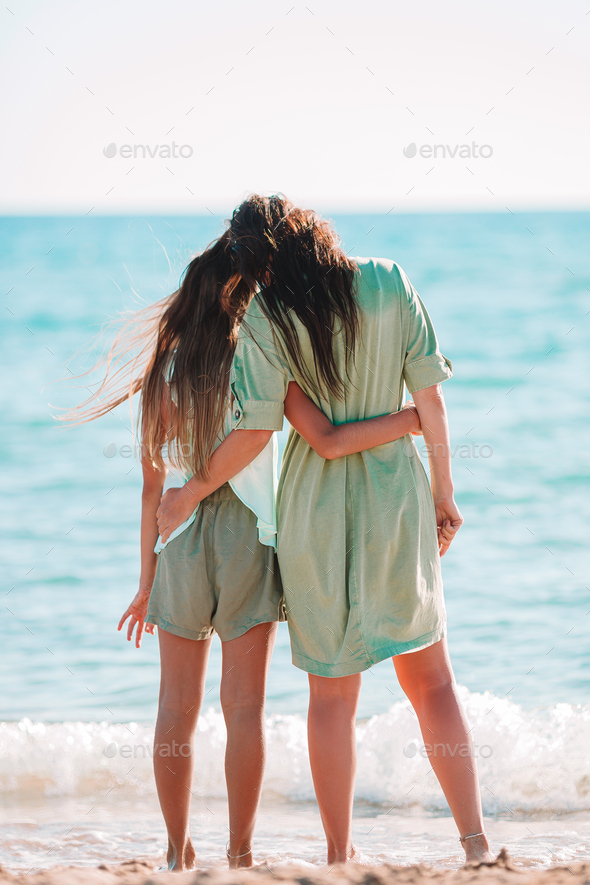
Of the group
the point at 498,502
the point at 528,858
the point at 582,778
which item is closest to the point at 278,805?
the point at 528,858

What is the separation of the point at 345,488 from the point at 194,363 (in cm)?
49

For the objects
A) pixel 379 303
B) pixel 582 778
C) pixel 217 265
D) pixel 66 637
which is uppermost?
pixel 217 265

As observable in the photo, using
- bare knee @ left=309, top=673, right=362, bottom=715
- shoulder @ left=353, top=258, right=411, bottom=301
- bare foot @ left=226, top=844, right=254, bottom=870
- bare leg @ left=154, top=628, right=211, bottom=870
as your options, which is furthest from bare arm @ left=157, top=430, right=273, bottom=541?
bare foot @ left=226, top=844, right=254, bottom=870

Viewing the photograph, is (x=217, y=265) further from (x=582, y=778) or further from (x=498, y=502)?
(x=498, y=502)

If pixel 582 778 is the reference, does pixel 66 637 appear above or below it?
above

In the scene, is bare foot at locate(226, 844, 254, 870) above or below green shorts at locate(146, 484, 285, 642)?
below

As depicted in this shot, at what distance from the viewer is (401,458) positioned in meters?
1.96

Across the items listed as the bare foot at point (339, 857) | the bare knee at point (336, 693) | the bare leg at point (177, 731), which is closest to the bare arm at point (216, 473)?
the bare leg at point (177, 731)

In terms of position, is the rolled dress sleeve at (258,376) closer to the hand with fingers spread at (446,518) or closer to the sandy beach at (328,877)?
the hand with fingers spread at (446,518)

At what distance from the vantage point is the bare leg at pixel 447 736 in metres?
1.89

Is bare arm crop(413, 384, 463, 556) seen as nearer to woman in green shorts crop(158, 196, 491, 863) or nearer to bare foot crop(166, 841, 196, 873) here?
woman in green shorts crop(158, 196, 491, 863)

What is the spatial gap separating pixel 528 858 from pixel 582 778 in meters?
0.61

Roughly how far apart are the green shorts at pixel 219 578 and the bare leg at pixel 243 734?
57 millimetres

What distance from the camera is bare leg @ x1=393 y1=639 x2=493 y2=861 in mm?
1887
